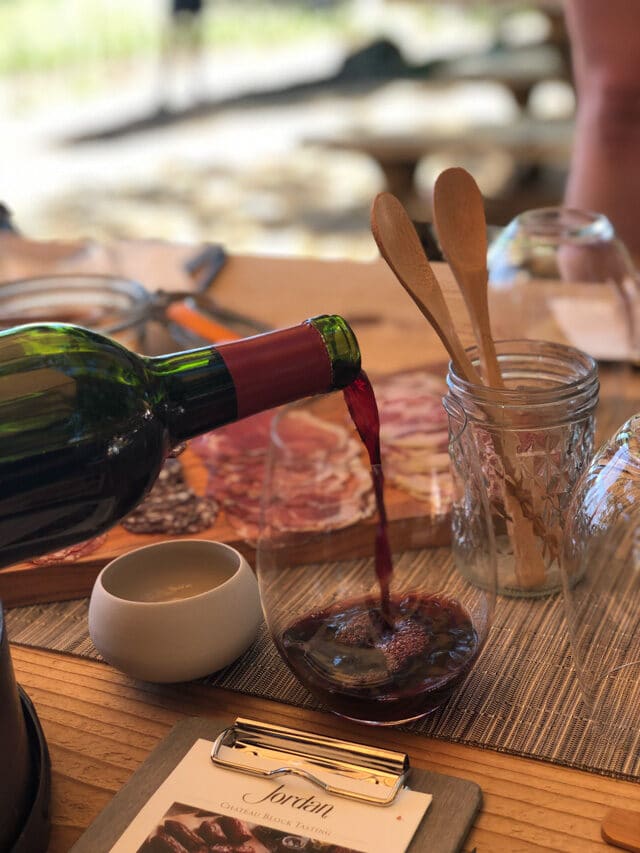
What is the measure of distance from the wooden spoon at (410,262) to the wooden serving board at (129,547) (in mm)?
119

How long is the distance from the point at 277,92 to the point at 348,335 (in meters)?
6.56

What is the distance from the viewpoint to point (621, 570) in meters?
0.58

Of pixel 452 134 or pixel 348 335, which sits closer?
pixel 348 335

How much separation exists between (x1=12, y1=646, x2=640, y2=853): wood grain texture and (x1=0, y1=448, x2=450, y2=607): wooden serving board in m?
0.06

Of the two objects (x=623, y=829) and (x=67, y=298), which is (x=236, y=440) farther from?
(x=623, y=829)

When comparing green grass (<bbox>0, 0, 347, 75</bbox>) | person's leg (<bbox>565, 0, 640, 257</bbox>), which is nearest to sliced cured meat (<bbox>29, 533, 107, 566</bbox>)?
person's leg (<bbox>565, 0, 640, 257</bbox>)

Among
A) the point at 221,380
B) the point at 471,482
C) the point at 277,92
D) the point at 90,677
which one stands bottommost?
the point at 277,92

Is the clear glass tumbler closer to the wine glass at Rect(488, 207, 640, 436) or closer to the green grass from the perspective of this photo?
the wine glass at Rect(488, 207, 640, 436)

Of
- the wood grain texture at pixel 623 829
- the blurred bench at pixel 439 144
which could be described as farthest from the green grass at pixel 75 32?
the wood grain texture at pixel 623 829

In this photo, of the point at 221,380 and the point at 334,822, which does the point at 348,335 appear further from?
the point at 334,822

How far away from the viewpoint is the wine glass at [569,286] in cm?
104

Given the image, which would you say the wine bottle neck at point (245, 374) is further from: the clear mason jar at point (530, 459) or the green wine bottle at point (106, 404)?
the clear mason jar at point (530, 459)

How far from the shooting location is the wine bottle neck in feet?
1.77

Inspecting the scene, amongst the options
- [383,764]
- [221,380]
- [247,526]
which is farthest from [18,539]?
[247,526]
